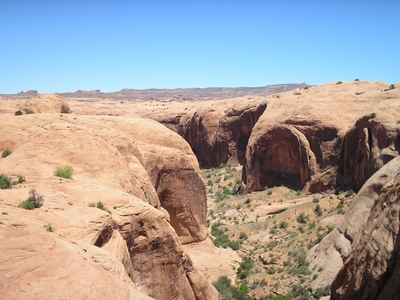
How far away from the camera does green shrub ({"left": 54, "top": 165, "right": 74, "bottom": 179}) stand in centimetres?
1508

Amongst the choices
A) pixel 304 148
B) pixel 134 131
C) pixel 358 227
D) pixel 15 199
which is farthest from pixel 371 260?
pixel 304 148

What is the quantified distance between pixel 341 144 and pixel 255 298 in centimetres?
1798

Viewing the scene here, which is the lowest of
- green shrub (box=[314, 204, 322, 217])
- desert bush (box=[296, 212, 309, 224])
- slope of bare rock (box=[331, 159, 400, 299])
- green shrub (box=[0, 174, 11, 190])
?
desert bush (box=[296, 212, 309, 224])

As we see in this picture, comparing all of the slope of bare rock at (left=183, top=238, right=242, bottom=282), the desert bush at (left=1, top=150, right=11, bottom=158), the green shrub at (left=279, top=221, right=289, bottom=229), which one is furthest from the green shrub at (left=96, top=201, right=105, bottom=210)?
the green shrub at (left=279, top=221, right=289, bottom=229)

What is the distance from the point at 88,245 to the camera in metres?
10.2

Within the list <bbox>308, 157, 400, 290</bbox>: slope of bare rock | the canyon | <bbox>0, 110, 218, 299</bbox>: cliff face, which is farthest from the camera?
<bbox>308, 157, 400, 290</bbox>: slope of bare rock

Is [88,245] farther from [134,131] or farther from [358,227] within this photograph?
[134,131]

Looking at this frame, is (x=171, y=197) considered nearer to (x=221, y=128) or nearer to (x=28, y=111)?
(x=28, y=111)

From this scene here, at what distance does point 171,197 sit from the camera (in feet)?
82.3

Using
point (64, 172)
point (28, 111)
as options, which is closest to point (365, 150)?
point (64, 172)

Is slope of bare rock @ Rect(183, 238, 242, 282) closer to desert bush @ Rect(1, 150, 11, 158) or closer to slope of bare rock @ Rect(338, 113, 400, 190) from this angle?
desert bush @ Rect(1, 150, 11, 158)

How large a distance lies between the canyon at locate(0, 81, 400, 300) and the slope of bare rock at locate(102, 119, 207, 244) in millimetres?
66

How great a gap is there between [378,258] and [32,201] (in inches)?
357

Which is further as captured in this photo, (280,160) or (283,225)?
(280,160)
